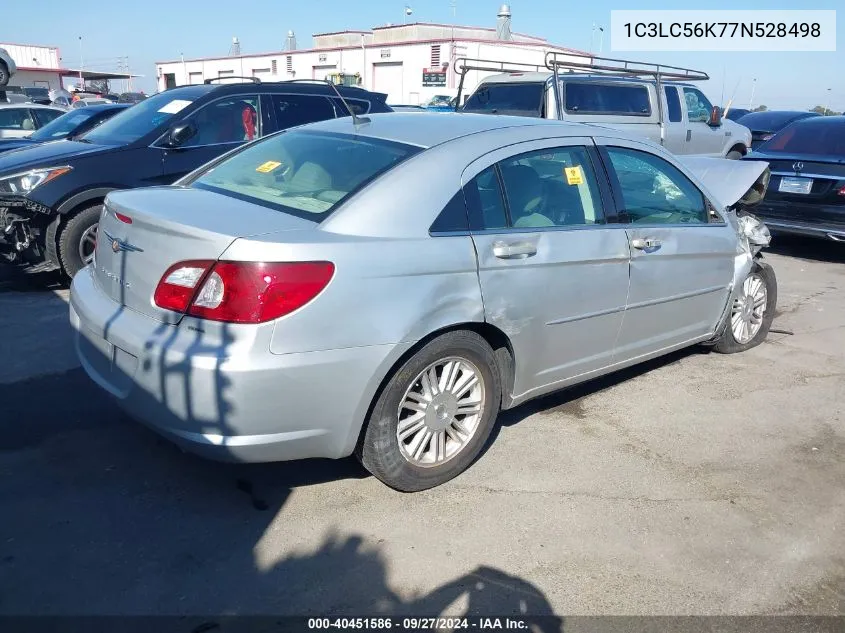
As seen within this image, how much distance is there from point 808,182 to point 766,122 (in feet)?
35.3

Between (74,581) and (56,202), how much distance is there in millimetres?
4166

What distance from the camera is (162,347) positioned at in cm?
284

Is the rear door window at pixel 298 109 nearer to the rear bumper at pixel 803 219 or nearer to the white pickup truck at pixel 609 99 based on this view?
the white pickup truck at pixel 609 99

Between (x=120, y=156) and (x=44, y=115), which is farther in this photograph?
(x=44, y=115)

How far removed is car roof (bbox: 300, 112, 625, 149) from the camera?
11.8 ft

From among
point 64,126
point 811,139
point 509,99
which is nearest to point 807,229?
point 811,139

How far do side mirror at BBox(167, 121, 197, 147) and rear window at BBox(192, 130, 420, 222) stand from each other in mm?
2741

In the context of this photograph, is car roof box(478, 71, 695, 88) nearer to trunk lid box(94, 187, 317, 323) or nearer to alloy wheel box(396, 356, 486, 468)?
alloy wheel box(396, 356, 486, 468)

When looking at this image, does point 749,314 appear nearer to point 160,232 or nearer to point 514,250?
point 514,250

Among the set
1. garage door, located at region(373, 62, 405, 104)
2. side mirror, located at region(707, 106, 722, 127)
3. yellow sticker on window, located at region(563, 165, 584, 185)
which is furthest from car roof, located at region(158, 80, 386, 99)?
garage door, located at region(373, 62, 405, 104)

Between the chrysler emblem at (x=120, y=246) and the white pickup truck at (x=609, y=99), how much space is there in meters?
6.80

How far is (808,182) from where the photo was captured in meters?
8.45

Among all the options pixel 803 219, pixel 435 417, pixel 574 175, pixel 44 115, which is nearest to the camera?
pixel 435 417

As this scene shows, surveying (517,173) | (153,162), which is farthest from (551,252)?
(153,162)
